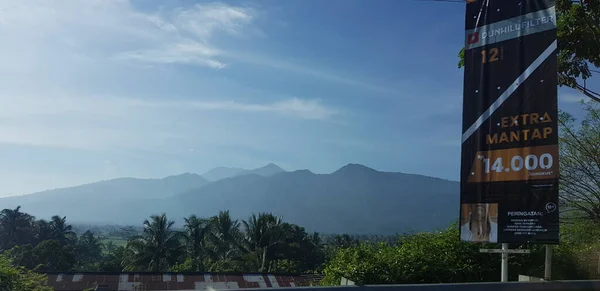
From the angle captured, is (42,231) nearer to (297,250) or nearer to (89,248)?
(89,248)

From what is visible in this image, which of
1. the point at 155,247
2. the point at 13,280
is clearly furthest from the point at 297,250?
the point at 13,280

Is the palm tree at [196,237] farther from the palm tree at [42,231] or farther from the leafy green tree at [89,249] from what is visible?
the leafy green tree at [89,249]

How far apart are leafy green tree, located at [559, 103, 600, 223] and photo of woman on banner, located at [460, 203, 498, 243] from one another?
7.35m

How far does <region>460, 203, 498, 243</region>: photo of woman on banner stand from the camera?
5.78 m

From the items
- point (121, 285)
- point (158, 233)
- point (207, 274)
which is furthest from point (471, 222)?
point (158, 233)

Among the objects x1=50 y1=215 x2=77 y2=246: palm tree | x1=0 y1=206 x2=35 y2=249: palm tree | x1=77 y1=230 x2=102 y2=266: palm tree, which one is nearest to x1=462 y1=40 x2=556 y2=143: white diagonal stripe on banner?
x1=50 y1=215 x2=77 y2=246: palm tree

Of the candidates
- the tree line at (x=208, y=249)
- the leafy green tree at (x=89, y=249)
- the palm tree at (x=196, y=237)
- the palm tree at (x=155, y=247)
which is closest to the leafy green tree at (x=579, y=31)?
the tree line at (x=208, y=249)

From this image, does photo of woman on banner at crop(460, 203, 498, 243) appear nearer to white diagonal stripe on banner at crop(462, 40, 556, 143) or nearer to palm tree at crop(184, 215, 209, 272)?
white diagonal stripe on banner at crop(462, 40, 556, 143)

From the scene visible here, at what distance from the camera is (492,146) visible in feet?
19.2

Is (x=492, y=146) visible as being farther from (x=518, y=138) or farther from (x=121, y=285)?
(x=121, y=285)

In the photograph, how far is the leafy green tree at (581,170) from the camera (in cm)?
1214

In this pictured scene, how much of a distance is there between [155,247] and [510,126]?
52401 mm

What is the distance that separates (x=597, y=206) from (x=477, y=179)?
795cm

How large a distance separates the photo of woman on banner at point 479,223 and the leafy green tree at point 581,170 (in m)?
7.35
